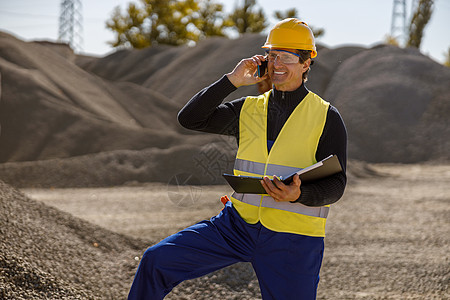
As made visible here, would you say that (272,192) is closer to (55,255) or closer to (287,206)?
(287,206)

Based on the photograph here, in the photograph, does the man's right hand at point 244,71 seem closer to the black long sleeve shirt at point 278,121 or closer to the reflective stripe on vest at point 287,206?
the black long sleeve shirt at point 278,121

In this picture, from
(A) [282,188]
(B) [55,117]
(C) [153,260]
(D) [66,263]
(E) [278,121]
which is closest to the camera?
(A) [282,188]

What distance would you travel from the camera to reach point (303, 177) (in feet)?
7.32

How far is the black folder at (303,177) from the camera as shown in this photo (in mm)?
2154

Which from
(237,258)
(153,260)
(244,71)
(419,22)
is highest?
(244,71)

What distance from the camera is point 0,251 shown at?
384 cm

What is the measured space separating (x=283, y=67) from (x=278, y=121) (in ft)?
0.88

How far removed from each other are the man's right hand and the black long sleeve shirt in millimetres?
32

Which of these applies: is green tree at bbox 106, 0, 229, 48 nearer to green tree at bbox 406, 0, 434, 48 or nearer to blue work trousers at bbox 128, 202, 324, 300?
green tree at bbox 406, 0, 434, 48

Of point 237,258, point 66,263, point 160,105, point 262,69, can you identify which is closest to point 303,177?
point 237,258

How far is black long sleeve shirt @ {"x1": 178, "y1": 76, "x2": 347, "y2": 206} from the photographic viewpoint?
2.27 meters

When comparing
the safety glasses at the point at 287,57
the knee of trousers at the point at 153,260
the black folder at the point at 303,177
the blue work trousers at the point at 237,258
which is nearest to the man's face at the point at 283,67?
the safety glasses at the point at 287,57

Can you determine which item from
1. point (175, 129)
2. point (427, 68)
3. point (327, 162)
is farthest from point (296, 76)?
point (427, 68)

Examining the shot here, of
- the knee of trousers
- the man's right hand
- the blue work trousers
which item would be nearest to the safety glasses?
the man's right hand
